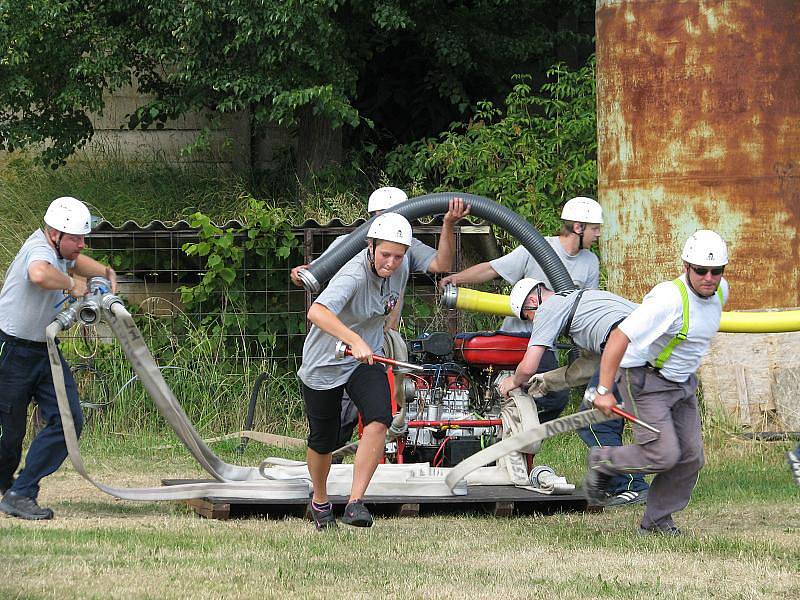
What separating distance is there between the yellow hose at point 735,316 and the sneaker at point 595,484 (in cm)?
189

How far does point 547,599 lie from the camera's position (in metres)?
5.34

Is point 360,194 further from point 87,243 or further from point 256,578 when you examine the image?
point 256,578

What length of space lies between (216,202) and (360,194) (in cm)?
163

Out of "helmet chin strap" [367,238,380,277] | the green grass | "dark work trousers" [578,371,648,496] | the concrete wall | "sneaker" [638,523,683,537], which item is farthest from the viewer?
the concrete wall

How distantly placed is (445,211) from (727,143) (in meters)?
3.74

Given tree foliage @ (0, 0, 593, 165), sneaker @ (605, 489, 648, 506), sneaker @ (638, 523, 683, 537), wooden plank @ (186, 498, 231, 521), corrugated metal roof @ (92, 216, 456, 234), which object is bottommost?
sneaker @ (605, 489, 648, 506)

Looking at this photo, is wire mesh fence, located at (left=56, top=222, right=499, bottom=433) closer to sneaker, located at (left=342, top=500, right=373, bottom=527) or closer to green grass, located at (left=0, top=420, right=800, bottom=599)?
green grass, located at (left=0, top=420, right=800, bottom=599)

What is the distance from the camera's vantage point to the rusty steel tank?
36.6 ft

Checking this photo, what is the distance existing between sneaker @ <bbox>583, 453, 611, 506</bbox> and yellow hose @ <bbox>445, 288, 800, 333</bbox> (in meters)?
1.89

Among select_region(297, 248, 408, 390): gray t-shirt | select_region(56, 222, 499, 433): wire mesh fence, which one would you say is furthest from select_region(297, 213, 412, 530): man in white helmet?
select_region(56, 222, 499, 433): wire mesh fence

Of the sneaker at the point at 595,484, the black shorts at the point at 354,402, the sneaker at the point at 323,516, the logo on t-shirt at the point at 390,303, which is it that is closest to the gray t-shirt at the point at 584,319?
the sneaker at the point at 595,484

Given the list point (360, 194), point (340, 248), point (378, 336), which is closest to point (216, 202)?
point (360, 194)

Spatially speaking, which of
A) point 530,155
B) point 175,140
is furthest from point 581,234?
point 175,140

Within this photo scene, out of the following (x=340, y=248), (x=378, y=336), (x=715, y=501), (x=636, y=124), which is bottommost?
(x=715, y=501)
